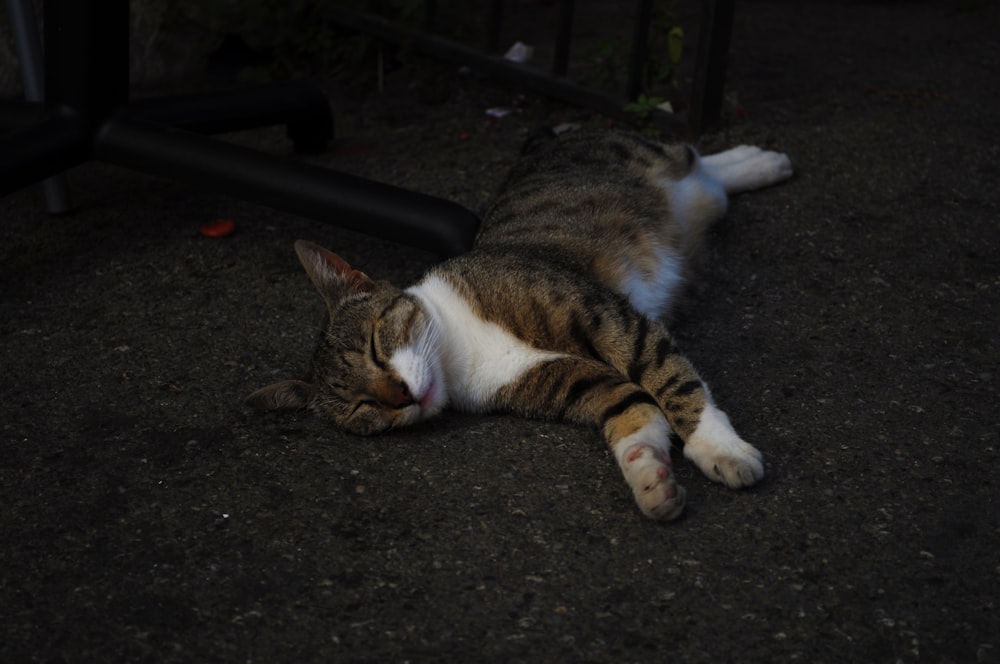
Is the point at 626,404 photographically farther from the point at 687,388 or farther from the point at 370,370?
the point at 370,370

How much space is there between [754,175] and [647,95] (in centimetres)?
76

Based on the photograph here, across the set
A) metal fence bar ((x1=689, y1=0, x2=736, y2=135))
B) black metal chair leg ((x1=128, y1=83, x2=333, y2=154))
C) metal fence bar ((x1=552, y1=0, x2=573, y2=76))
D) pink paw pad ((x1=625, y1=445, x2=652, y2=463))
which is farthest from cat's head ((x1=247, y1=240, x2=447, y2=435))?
metal fence bar ((x1=552, y1=0, x2=573, y2=76))

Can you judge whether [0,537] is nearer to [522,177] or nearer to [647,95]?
[522,177]

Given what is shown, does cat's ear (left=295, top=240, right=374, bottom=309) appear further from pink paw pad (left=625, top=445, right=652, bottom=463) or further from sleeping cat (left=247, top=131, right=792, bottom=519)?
pink paw pad (left=625, top=445, right=652, bottom=463)

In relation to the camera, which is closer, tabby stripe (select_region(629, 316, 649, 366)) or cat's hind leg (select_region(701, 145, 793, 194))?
Answer: tabby stripe (select_region(629, 316, 649, 366))

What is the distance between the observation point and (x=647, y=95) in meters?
4.46

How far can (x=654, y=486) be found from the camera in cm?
225

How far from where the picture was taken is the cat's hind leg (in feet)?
12.7

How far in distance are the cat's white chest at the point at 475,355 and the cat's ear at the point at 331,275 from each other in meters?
0.21

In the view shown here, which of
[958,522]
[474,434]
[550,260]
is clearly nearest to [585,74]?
[550,260]

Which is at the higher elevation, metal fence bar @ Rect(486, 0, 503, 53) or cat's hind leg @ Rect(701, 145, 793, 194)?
metal fence bar @ Rect(486, 0, 503, 53)

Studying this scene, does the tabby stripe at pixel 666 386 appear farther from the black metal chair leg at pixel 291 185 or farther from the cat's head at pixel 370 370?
the black metal chair leg at pixel 291 185

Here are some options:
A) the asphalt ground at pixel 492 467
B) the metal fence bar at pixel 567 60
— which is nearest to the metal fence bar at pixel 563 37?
the metal fence bar at pixel 567 60

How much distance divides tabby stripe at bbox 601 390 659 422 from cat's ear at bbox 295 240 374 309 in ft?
2.44
